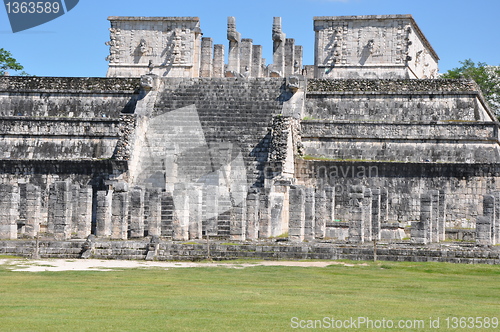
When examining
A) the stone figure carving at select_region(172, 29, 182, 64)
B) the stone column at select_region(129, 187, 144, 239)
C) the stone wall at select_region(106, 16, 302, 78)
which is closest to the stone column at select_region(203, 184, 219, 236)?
the stone column at select_region(129, 187, 144, 239)

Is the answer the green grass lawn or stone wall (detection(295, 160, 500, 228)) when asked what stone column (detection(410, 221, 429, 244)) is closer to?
the green grass lawn

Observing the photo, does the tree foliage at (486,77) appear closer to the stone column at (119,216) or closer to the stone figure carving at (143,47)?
the stone figure carving at (143,47)

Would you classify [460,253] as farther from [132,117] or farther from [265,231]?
[132,117]

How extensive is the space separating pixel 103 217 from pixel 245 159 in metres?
7.35

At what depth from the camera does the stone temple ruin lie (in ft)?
103

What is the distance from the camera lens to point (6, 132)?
1608 inches

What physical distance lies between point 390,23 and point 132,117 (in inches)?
601

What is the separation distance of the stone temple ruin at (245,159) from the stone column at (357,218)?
0.04 m

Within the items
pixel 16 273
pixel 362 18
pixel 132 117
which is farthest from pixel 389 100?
pixel 16 273

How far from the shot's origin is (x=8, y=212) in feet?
103

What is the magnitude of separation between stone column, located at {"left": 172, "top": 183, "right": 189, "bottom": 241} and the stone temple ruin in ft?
A: 0.12

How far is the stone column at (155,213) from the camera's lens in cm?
3133

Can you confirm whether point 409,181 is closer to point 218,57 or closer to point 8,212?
point 8,212

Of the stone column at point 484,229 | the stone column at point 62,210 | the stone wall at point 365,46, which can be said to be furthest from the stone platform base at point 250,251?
the stone wall at point 365,46
